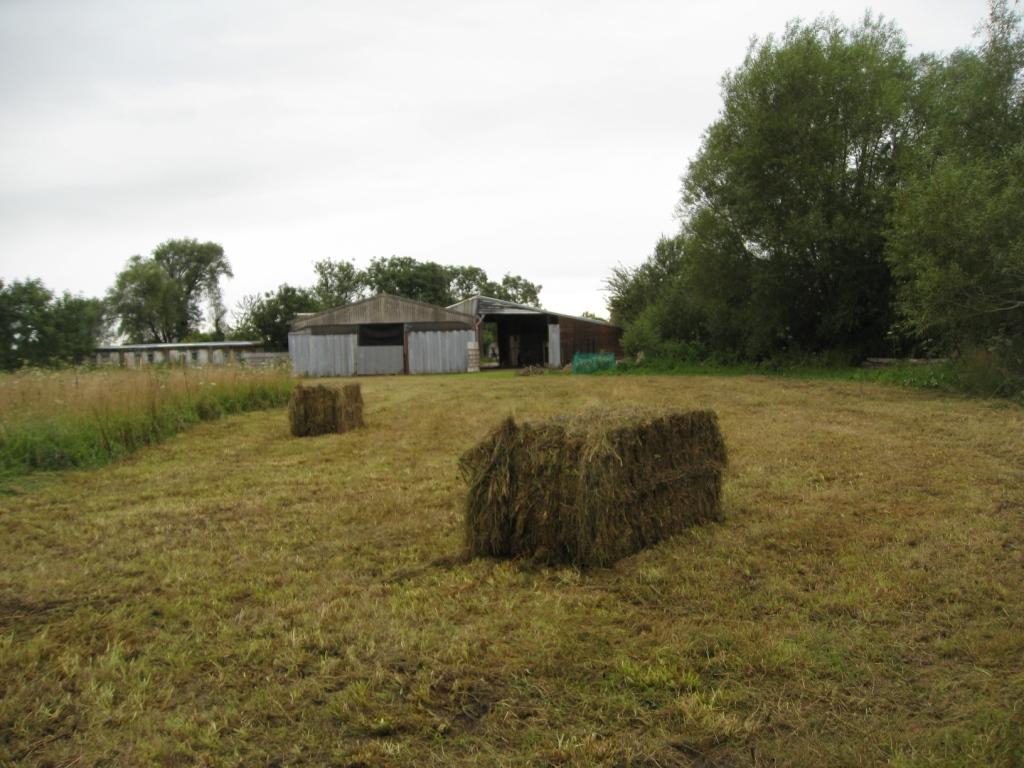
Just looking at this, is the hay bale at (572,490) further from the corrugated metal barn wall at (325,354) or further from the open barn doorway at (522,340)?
the open barn doorway at (522,340)

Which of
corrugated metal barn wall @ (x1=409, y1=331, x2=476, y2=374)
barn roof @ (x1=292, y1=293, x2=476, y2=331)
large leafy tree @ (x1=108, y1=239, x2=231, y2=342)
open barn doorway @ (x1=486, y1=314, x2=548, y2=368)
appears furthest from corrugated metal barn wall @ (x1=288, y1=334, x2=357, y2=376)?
large leafy tree @ (x1=108, y1=239, x2=231, y2=342)

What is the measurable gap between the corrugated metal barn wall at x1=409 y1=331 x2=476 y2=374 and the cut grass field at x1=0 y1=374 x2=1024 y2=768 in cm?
2526

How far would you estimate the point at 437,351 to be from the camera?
104 ft

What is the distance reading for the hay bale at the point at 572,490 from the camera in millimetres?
4223

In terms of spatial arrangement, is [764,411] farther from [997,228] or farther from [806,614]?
[806,614]

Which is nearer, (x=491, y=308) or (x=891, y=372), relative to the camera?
(x=891, y=372)

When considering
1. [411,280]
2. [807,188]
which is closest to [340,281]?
[411,280]

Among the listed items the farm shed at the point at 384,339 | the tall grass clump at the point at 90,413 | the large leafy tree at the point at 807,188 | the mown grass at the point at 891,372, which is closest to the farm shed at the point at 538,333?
the farm shed at the point at 384,339

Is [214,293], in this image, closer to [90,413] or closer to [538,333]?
[538,333]

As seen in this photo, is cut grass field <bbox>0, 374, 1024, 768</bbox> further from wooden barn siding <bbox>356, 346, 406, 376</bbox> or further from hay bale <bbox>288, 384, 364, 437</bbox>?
wooden barn siding <bbox>356, 346, 406, 376</bbox>

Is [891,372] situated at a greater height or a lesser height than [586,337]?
lesser

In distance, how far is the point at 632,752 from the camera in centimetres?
232

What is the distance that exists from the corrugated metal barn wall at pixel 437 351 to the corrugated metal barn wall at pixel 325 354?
300cm

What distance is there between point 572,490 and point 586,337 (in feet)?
107
